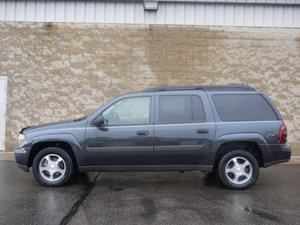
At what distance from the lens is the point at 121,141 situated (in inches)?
309

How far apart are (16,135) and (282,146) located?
7.42 metres

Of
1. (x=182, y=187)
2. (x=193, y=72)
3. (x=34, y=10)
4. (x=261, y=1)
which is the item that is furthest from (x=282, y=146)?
(x=34, y=10)

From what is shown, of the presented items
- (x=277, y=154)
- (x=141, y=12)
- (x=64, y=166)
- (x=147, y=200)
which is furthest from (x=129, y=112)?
(x=141, y=12)

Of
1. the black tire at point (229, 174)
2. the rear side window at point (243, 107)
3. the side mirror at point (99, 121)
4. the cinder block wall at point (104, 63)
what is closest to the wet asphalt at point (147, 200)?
the black tire at point (229, 174)

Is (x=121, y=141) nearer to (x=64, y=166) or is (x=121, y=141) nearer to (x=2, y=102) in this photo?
(x=64, y=166)

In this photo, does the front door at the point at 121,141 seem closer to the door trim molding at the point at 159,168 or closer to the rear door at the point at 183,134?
the door trim molding at the point at 159,168

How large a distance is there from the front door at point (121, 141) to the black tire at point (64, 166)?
386 millimetres

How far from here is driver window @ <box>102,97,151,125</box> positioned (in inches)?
313

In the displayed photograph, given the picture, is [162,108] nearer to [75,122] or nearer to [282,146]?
[75,122]

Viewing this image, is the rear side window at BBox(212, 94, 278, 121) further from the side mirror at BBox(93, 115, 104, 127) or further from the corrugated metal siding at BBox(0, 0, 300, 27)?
the corrugated metal siding at BBox(0, 0, 300, 27)

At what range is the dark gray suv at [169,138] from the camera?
7.85 meters

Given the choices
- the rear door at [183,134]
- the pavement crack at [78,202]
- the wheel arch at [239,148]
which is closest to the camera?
the pavement crack at [78,202]

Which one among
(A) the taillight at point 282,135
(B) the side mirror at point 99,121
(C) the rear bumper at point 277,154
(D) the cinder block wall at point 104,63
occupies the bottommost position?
(C) the rear bumper at point 277,154

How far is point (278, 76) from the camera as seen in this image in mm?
12633
